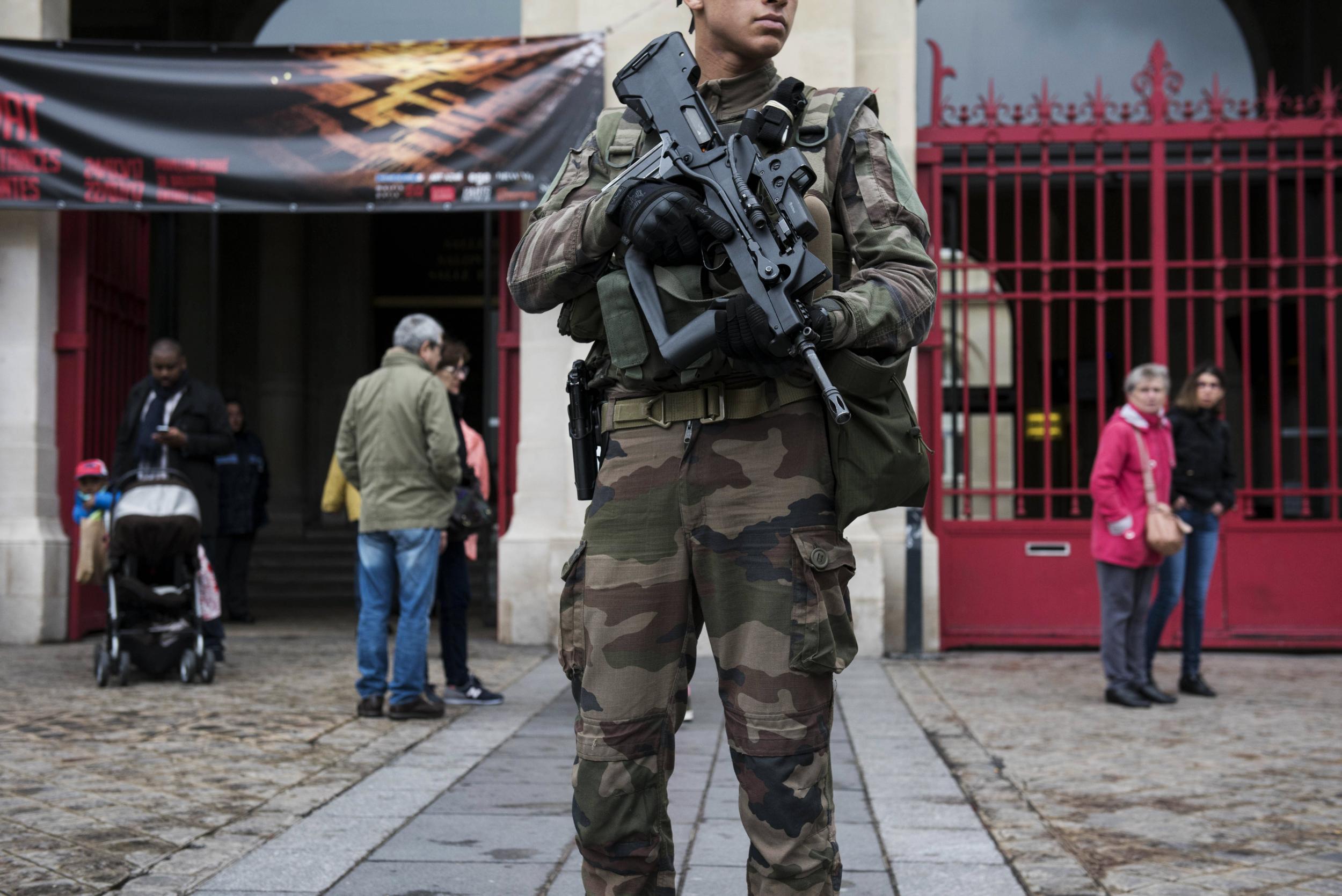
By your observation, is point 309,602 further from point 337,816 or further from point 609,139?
point 609,139

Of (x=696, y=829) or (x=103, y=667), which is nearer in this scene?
(x=696, y=829)

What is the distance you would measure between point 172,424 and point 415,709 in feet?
8.38

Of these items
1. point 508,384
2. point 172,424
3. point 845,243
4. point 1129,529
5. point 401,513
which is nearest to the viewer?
point 845,243

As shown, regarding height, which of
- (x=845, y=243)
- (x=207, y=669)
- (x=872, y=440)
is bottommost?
(x=207, y=669)

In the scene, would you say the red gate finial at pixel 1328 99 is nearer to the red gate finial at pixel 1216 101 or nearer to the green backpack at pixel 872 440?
the red gate finial at pixel 1216 101

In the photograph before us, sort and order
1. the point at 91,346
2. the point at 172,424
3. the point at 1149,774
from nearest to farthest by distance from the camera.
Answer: the point at 1149,774
the point at 172,424
the point at 91,346

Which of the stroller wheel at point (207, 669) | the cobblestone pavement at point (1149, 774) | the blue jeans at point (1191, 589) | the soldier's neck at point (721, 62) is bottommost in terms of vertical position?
the cobblestone pavement at point (1149, 774)

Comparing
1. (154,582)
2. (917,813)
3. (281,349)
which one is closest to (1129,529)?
(917,813)

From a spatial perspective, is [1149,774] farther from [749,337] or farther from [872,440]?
[749,337]

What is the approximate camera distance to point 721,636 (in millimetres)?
2314

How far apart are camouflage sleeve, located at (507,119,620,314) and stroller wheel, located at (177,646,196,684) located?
15.9ft

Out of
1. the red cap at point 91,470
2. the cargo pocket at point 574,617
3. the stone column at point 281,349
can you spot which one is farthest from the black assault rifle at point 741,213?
the stone column at point 281,349

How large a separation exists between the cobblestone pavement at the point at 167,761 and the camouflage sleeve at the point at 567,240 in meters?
1.84

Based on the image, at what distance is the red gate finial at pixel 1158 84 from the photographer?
27.5 ft
